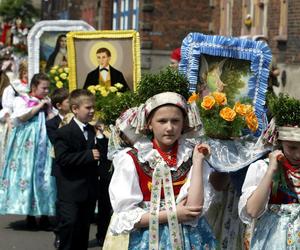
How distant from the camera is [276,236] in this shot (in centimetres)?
512

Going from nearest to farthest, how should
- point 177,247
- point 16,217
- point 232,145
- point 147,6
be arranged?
point 177,247, point 232,145, point 16,217, point 147,6

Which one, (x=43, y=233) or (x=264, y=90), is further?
(x=43, y=233)

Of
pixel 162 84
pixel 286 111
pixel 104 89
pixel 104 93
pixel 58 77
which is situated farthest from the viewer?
pixel 58 77

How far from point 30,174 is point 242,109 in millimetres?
4890

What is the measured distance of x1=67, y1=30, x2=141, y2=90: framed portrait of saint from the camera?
959 cm

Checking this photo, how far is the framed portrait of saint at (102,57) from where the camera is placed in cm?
959

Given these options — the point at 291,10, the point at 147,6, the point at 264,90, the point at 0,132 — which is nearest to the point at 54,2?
the point at 147,6

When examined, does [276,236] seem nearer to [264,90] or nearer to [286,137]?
[286,137]

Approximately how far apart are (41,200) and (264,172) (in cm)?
570

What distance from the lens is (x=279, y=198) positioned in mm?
Answer: 5188

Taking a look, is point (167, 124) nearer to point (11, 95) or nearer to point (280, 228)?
point (280, 228)

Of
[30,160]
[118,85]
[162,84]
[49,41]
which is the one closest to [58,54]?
[49,41]

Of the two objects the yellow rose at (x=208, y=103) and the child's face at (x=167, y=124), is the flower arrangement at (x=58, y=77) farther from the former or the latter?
the child's face at (x=167, y=124)

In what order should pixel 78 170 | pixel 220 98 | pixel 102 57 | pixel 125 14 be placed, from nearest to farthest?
pixel 220 98
pixel 78 170
pixel 102 57
pixel 125 14
